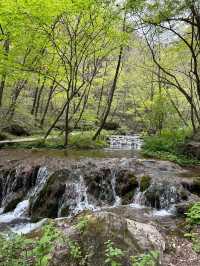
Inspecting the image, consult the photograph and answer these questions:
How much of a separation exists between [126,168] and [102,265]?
7.20 metres

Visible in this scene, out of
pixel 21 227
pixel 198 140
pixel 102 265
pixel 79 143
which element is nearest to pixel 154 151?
pixel 198 140

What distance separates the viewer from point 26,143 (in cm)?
1628

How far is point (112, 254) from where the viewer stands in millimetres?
3887

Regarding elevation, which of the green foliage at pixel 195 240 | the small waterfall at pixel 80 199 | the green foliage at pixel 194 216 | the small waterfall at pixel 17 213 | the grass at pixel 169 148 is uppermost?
the grass at pixel 169 148

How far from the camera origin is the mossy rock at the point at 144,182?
9.84 meters

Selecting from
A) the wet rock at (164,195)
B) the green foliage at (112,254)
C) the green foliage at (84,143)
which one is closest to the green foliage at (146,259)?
the green foliage at (112,254)

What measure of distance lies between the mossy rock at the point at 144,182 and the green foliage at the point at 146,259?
5517 mm

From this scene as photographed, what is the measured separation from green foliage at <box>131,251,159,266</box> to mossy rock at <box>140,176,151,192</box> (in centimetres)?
552

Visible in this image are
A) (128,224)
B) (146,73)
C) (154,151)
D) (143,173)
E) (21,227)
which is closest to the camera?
(128,224)

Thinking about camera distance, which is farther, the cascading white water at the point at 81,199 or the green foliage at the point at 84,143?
the green foliage at the point at 84,143

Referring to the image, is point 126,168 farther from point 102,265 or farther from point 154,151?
point 102,265

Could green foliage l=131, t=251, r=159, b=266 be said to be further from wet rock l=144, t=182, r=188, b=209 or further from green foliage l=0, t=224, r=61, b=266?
wet rock l=144, t=182, r=188, b=209

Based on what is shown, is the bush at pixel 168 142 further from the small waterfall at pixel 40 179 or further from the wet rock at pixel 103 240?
the wet rock at pixel 103 240

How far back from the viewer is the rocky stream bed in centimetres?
Result: 820
